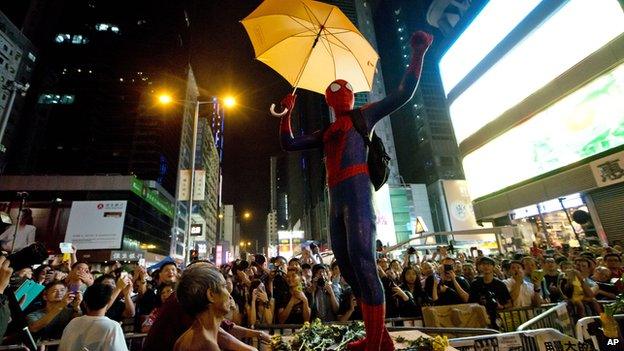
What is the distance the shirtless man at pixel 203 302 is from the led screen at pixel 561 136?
48.7ft

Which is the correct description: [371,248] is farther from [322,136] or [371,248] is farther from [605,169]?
[605,169]

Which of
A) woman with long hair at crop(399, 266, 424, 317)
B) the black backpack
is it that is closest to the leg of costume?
the black backpack

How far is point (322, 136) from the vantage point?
3465 mm

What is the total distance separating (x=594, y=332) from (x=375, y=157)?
4.06m

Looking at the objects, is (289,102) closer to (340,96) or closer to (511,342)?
(340,96)

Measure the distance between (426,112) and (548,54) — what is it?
5074cm

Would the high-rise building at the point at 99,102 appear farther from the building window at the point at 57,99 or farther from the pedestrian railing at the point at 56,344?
the pedestrian railing at the point at 56,344

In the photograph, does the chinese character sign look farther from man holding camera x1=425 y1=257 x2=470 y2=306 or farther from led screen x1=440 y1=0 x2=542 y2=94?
man holding camera x1=425 y1=257 x2=470 y2=306

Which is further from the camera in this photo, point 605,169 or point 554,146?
point 554,146

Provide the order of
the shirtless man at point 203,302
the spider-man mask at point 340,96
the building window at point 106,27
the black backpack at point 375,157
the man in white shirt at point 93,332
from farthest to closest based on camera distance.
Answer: the building window at point 106,27 → the spider-man mask at point 340,96 → the black backpack at point 375,157 → the man in white shirt at point 93,332 → the shirtless man at point 203,302

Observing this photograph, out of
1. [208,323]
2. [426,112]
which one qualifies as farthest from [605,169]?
[426,112]

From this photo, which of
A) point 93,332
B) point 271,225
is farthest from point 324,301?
point 271,225

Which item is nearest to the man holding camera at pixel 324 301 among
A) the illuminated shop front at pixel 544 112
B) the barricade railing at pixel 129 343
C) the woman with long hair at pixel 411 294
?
the woman with long hair at pixel 411 294

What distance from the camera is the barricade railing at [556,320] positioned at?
14.3 feet
